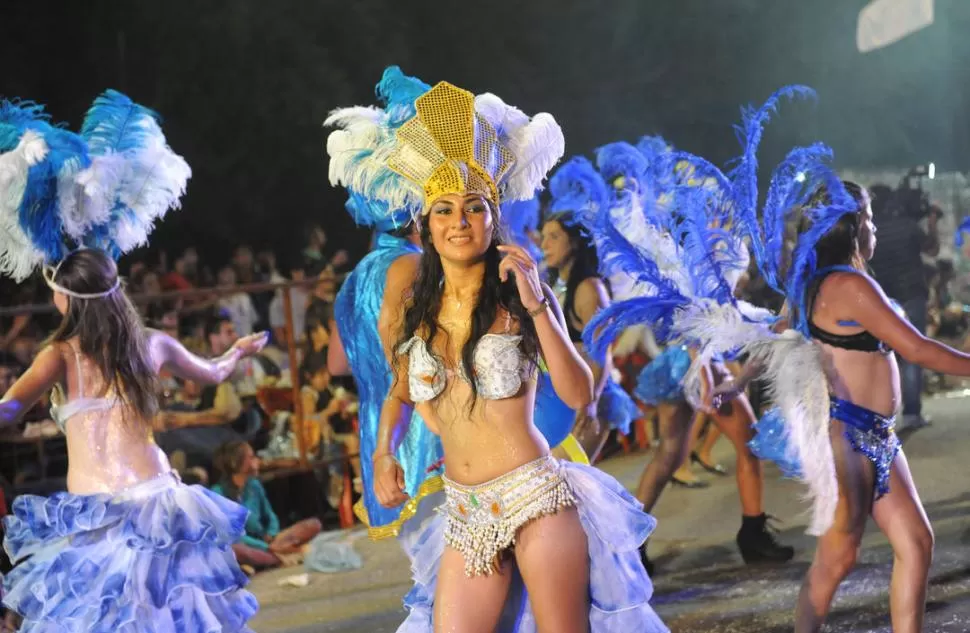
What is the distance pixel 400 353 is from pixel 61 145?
204 centimetres

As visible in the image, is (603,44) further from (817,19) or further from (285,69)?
(285,69)

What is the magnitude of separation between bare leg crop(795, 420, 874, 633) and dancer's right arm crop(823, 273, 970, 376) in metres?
0.35

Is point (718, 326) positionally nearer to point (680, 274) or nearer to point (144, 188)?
point (680, 274)

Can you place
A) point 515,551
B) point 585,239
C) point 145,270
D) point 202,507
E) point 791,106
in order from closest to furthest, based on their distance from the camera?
point 515,551 < point 202,507 < point 585,239 < point 145,270 < point 791,106

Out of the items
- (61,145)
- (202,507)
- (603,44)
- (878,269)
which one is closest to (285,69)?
(603,44)

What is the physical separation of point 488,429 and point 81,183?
2.24 metres

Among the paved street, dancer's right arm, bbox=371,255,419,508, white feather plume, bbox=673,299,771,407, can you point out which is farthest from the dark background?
dancer's right arm, bbox=371,255,419,508

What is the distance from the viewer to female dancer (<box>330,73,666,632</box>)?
314 centimetres

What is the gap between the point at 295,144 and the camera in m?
10.8

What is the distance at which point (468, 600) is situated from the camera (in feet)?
10.4

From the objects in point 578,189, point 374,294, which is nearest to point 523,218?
point 578,189

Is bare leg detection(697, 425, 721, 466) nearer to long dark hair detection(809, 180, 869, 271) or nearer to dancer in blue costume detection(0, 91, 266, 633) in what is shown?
long dark hair detection(809, 180, 869, 271)

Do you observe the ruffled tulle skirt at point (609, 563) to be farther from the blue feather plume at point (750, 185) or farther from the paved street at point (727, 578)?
the paved street at point (727, 578)

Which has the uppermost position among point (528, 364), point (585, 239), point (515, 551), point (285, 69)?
point (285, 69)
